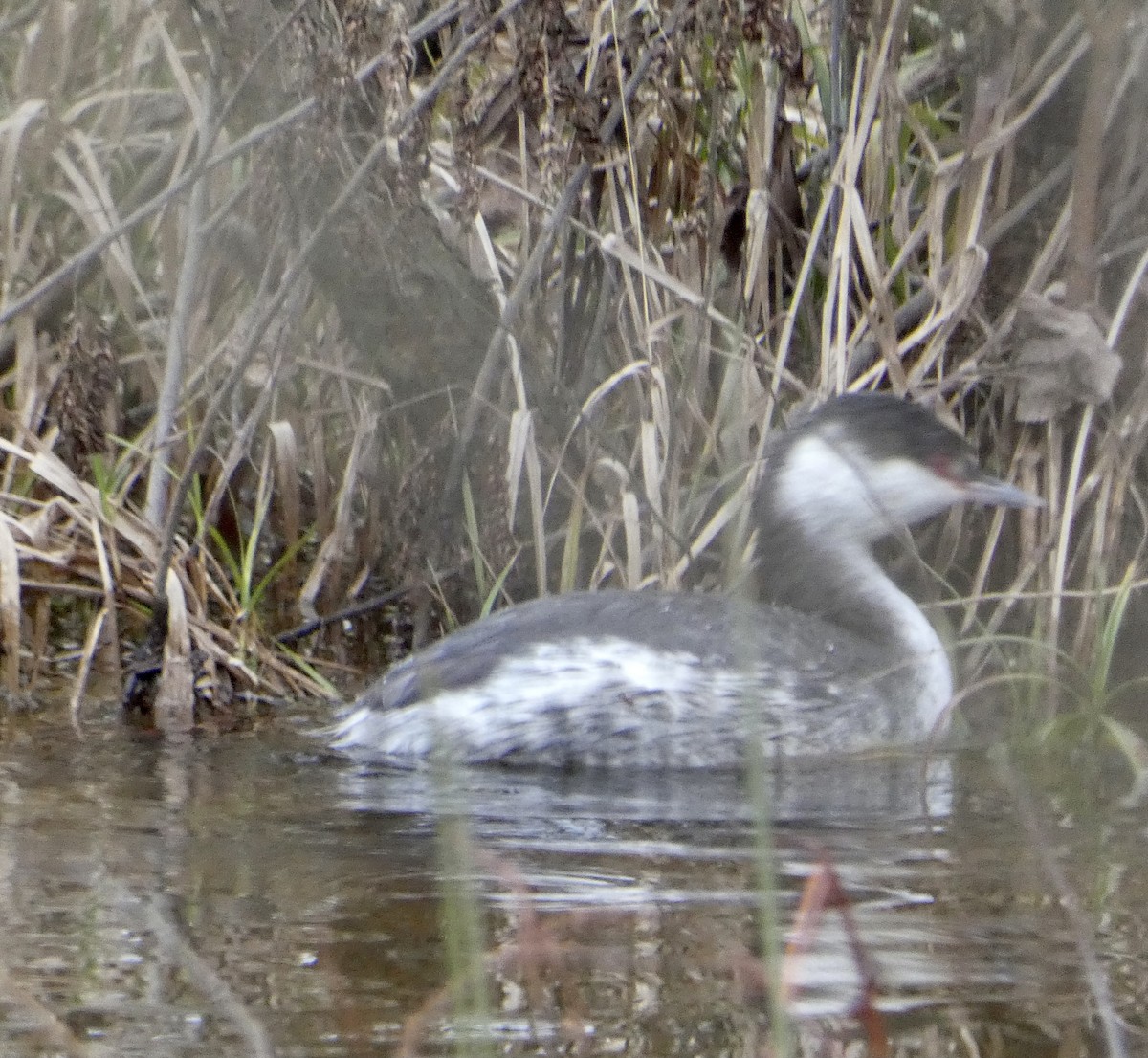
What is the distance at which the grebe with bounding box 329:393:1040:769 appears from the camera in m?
4.46

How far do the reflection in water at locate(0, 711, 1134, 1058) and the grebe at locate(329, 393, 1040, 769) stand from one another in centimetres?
14

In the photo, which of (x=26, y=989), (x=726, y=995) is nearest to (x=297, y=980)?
(x=26, y=989)

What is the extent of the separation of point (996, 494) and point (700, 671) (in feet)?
2.90

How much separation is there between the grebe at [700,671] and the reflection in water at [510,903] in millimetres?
141

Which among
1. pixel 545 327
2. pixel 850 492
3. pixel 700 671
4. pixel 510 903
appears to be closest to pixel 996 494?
pixel 850 492

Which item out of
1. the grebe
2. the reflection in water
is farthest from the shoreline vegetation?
the reflection in water

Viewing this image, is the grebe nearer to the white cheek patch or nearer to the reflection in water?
the white cheek patch

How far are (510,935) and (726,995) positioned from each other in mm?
404

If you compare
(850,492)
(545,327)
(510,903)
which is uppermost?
(545,327)

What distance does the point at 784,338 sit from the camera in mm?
5141

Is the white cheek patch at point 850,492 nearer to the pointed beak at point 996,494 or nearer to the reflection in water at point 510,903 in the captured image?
the pointed beak at point 996,494

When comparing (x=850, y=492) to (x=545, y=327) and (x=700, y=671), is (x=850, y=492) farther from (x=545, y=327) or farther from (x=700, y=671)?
(x=545, y=327)

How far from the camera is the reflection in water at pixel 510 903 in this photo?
2.31m

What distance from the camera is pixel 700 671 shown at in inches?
177
